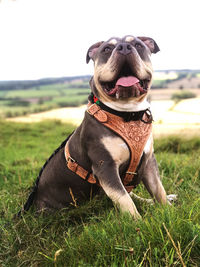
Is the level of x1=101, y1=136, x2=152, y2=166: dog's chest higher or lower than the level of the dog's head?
lower

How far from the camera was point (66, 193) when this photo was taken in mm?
3561

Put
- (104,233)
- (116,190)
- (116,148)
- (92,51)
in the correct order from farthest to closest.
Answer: (92,51)
(116,148)
(116,190)
(104,233)

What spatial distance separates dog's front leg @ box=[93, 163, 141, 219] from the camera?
9.34 ft

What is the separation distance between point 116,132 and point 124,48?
0.76 m

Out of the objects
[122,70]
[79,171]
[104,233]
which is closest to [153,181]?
[79,171]

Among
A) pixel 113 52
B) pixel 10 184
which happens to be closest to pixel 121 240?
pixel 113 52

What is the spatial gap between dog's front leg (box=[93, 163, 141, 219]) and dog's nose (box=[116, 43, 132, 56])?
1020 millimetres

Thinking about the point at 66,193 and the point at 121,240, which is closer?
the point at 121,240

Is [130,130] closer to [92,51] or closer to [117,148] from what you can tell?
[117,148]

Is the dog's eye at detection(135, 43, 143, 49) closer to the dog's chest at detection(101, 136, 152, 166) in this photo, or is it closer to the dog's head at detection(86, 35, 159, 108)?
the dog's head at detection(86, 35, 159, 108)

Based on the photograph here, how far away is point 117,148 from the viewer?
3.02 meters

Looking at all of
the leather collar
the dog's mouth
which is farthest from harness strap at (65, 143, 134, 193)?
the dog's mouth

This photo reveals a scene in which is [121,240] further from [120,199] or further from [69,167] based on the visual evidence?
[69,167]

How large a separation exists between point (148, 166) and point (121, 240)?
1112 mm
